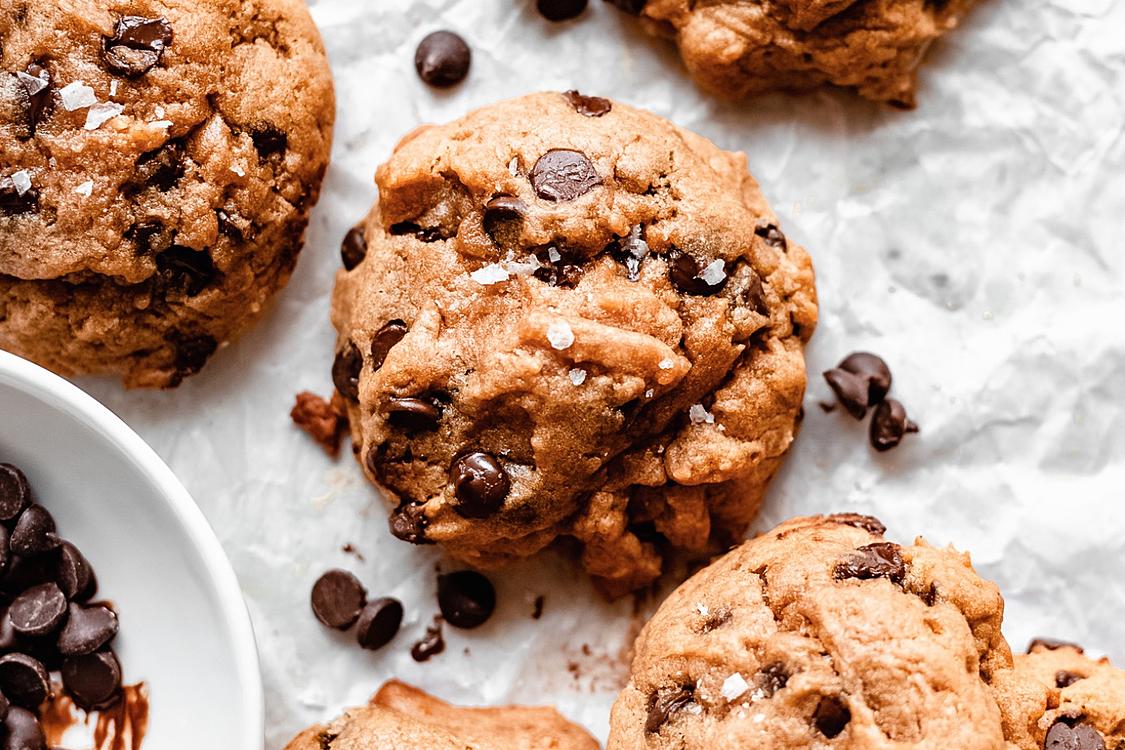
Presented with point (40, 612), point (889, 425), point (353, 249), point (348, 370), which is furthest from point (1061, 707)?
point (40, 612)

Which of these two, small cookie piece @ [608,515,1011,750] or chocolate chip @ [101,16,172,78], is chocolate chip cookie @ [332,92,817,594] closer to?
small cookie piece @ [608,515,1011,750]

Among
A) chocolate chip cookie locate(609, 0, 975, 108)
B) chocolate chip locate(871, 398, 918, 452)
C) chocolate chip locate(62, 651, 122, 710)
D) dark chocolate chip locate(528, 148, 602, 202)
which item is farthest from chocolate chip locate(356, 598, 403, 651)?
chocolate chip cookie locate(609, 0, 975, 108)

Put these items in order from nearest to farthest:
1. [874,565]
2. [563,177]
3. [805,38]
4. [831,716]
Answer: [831,716] < [874,565] < [563,177] < [805,38]

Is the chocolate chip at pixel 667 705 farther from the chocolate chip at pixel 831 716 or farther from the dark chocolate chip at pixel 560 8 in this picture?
the dark chocolate chip at pixel 560 8

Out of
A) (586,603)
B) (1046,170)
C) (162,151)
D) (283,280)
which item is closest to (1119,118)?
(1046,170)

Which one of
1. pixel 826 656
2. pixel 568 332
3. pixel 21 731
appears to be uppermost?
pixel 568 332

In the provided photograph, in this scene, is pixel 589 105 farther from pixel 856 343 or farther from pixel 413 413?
pixel 856 343

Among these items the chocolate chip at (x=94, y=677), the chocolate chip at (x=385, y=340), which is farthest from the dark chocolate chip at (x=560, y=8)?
the chocolate chip at (x=94, y=677)
